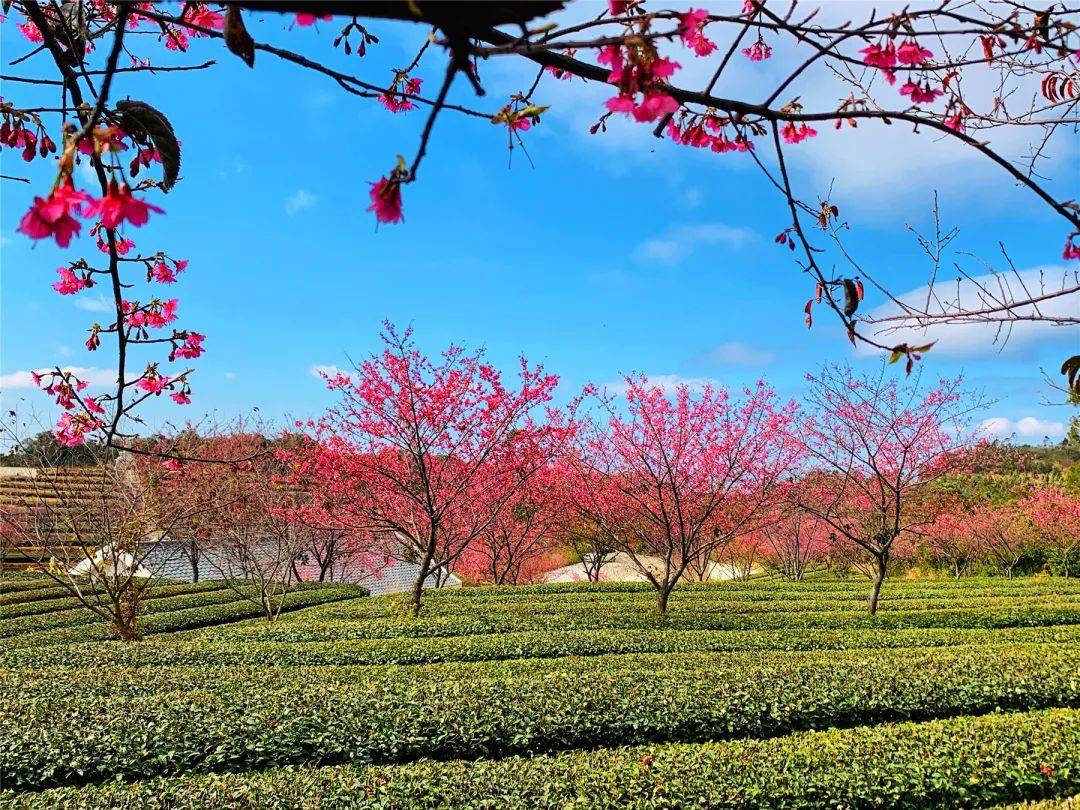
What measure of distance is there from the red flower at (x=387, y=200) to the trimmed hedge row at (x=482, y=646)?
289 inches

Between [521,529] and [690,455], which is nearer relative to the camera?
[690,455]

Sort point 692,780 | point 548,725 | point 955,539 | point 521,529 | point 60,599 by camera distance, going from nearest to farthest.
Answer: point 692,780 < point 548,725 < point 60,599 < point 521,529 < point 955,539

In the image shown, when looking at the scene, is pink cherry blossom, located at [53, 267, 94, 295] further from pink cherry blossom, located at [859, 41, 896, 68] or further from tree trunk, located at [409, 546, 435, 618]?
tree trunk, located at [409, 546, 435, 618]

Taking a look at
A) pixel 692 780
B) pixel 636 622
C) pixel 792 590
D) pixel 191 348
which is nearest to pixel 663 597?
pixel 636 622

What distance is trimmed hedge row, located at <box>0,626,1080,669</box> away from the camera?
25.6 feet

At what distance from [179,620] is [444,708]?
9.26 metres

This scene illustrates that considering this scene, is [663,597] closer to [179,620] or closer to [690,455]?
[690,455]

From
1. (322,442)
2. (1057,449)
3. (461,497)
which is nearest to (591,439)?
(461,497)

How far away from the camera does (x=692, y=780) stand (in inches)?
156

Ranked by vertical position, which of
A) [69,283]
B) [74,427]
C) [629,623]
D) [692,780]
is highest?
[69,283]

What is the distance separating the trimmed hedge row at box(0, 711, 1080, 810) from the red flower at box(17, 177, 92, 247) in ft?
11.8

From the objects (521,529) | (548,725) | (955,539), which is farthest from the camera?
(955,539)

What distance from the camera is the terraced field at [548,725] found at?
3.98m

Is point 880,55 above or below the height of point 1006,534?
above
